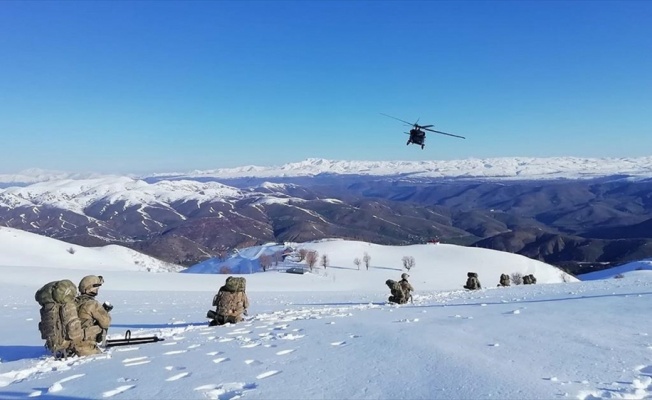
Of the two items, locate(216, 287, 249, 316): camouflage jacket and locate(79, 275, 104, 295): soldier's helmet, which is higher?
locate(79, 275, 104, 295): soldier's helmet

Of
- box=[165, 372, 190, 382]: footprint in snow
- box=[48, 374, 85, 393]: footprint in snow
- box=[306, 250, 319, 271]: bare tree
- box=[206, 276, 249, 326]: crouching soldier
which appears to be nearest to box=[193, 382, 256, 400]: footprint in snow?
box=[165, 372, 190, 382]: footprint in snow

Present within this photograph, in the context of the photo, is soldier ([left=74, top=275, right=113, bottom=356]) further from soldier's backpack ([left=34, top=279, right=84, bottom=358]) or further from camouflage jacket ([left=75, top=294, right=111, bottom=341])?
soldier's backpack ([left=34, top=279, right=84, bottom=358])

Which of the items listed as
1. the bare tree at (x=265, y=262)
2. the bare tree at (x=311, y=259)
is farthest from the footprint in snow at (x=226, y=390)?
the bare tree at (x=265, y=262)

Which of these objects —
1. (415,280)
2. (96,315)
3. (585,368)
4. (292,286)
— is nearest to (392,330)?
(585,368)

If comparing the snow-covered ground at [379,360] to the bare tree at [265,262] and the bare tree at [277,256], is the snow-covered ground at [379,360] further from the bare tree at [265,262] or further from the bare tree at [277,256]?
the bare tree at [277,256]

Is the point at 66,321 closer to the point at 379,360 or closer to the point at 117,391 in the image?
the point at 117,391

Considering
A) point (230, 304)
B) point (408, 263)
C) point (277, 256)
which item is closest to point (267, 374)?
point (230, 304)
